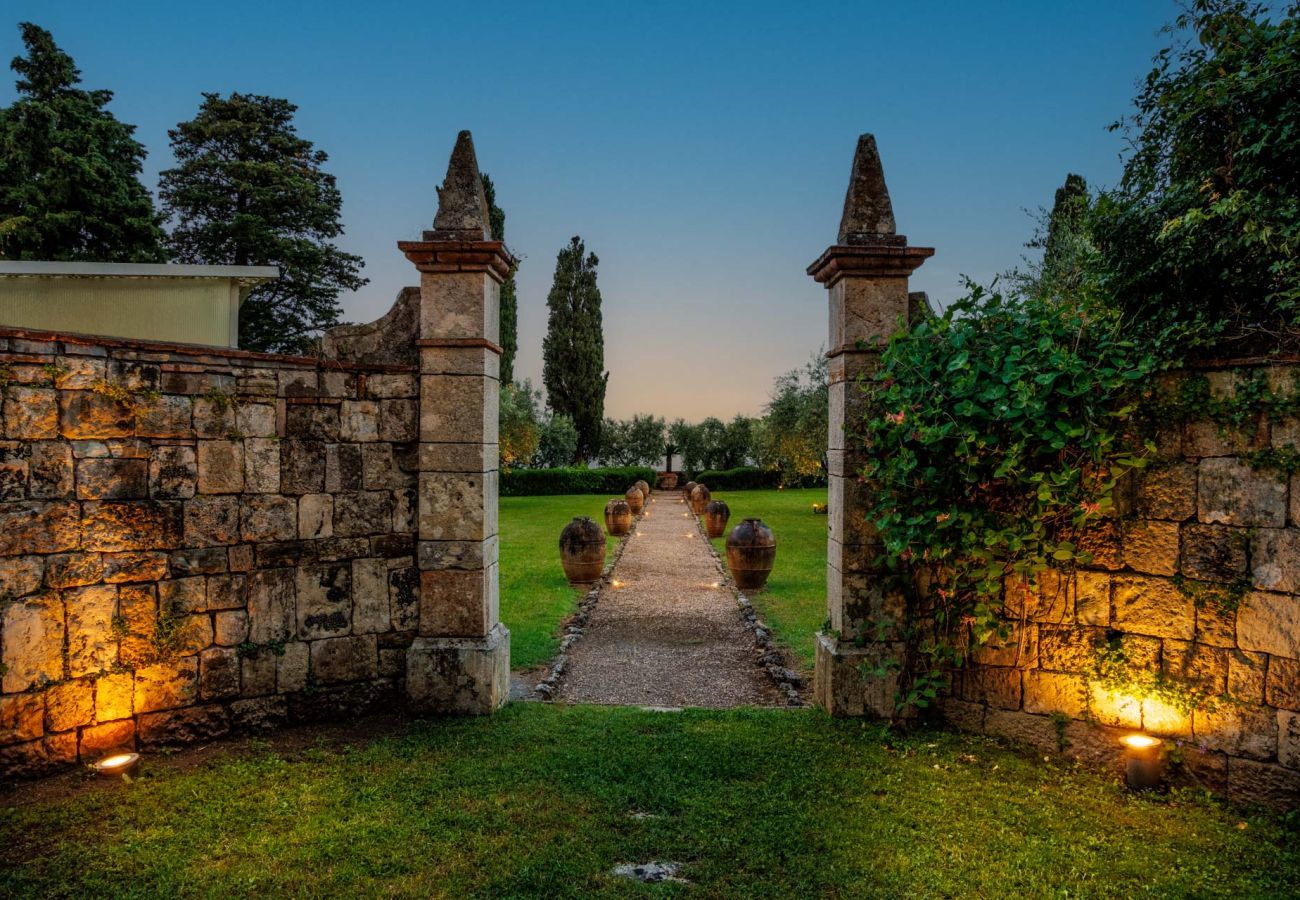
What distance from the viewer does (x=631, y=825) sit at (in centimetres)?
316

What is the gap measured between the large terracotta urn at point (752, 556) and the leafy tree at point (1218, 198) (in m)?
5.80

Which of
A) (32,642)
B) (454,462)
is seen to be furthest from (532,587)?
(32,642)

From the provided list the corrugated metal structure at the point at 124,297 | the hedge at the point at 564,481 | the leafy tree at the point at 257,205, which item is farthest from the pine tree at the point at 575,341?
the corrugated metal structure at the point at 124,297

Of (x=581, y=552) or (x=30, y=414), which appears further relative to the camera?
(x=581, y=552)

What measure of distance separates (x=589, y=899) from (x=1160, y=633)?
3263 millimetres

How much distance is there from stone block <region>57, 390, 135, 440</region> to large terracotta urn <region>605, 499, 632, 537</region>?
12453 millimetres

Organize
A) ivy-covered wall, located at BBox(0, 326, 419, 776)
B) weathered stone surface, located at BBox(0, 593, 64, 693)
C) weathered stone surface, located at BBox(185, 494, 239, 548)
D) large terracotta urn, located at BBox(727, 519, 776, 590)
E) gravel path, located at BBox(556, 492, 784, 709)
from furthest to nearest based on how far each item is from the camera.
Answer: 1. large terracotta urn, located at BBox(727, 519, 776, 590)
2. gravel path, located at BBox(556, 492, 784, 709)
3. weathered stone surface, located at BBox(185, 494, 239, 548)
4. ivy-covered wall, located at BBox(0, 326, 419, 776)
5. weathered stone surface, located at BBox(0, 593, 64, 693)

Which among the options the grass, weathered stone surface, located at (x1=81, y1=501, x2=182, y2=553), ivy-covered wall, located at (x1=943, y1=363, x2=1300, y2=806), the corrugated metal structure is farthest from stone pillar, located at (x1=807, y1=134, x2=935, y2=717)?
the corrugated metal structure

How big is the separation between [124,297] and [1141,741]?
1025 cm

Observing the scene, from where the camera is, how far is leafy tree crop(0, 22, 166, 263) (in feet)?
50.3

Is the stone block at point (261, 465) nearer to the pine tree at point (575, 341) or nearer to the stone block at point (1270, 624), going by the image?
the stone block at point (1270, 624)

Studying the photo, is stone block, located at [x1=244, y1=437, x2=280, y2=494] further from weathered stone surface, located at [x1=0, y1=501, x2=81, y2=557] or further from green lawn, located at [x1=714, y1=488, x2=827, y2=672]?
green lawn, located at [x1=714, y1=488, x2=827, y2=672]

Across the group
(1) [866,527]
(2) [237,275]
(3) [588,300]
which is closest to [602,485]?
(3) [588,300]

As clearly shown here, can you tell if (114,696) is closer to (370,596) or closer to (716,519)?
(370,596)
